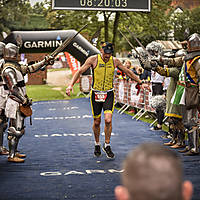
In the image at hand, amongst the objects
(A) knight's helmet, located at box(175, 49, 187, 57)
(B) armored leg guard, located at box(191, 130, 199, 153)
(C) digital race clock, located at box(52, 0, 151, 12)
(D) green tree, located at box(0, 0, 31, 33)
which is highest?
(D) green tree, located at box(0, 0, 31, 33)

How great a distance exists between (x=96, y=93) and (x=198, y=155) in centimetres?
216

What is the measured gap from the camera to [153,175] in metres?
Answer: 1.45

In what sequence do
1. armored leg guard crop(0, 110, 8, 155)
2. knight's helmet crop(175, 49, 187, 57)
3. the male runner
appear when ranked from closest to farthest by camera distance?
the male runner, armored leg guard crop(0, 110, 8, 155), knight's helmet crop(175, 49, 187, 57)

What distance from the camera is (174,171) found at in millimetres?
1470

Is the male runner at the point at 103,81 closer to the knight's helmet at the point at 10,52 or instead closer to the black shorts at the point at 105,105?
the black shorts at the point at 105,105

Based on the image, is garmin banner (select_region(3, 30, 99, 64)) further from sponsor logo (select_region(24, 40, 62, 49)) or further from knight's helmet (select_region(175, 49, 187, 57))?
knight's helmet (select_region(175, 49, 187, 57))

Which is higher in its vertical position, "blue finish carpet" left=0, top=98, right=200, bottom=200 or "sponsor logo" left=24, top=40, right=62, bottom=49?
"sponsor logo" left=24, top=40, right=62, bottom=49

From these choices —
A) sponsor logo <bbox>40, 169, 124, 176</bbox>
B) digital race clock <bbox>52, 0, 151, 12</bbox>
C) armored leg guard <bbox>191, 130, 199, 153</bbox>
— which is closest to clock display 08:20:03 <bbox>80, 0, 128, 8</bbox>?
digital race clock <bbox>52, 0, 151, 12</bbox>

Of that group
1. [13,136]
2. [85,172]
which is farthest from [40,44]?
[85,172]

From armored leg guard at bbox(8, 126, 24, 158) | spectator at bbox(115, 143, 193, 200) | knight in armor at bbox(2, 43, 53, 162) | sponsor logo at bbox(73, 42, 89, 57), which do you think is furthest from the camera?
sponsor logo at bbox(73, 42, 89, 57)

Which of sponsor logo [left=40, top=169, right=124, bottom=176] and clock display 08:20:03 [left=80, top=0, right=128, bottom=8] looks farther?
clock display 08:20:03 [left=80, top=0, right=128, bottom=8]

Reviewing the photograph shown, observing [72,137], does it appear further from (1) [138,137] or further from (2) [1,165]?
(2) [1,165]

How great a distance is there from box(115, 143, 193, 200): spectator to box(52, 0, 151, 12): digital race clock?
9307mm

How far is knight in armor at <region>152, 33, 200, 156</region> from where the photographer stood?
21.9 ft
